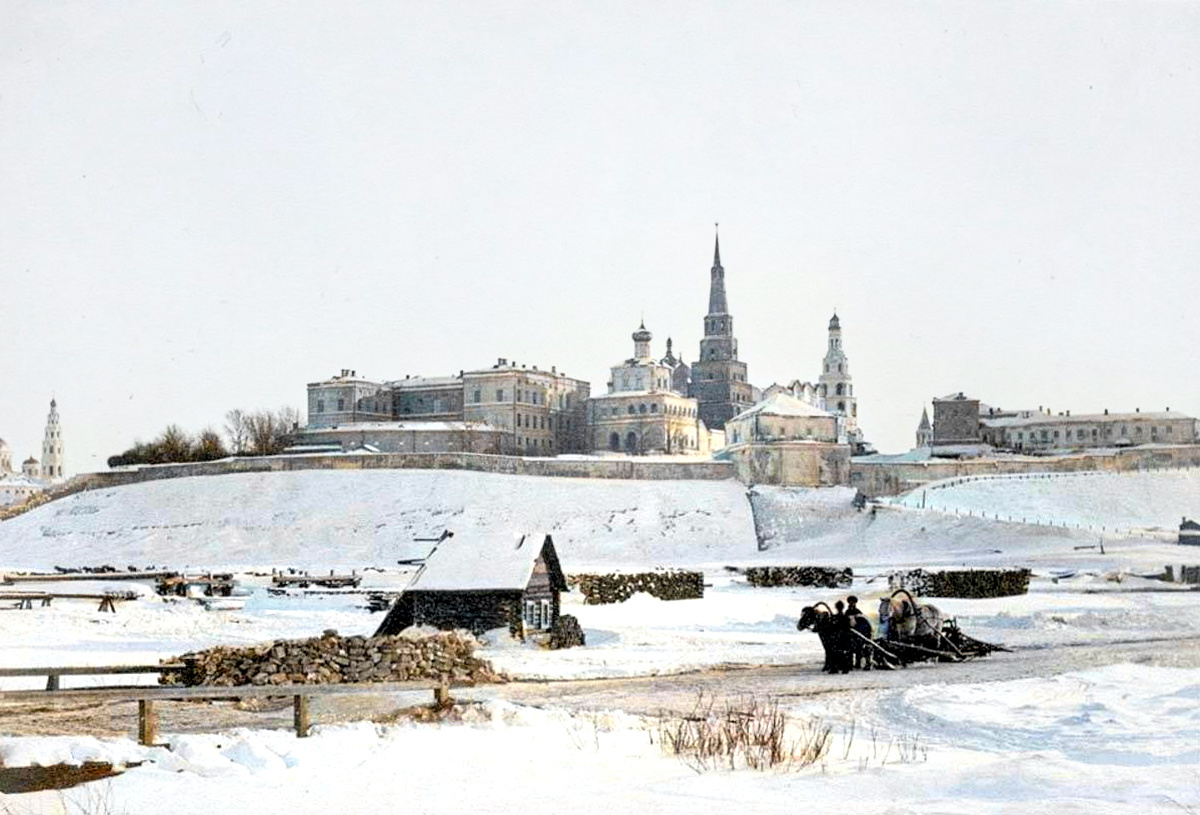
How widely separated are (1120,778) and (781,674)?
10.3 m

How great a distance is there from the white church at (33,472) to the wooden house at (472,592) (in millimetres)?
117249

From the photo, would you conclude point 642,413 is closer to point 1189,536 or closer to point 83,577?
point 1189,536

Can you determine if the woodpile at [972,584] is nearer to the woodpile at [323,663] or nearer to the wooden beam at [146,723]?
the woodpile at [323,663]

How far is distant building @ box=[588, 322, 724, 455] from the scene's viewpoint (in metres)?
108

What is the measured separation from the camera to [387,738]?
12.5 meters

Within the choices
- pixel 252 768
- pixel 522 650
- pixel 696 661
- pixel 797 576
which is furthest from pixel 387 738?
pixel 797 576

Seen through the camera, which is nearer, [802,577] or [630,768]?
[630,768]

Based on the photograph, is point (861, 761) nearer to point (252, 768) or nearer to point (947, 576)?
point (252, 768)

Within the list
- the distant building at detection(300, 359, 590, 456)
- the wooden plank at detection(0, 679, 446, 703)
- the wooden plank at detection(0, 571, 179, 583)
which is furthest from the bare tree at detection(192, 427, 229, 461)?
the wooden plank at detection(0, 679, 446, 703)

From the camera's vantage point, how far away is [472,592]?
25547 mm

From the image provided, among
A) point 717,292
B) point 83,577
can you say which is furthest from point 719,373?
point 83,577

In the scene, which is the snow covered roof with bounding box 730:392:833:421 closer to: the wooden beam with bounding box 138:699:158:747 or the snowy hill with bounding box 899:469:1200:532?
the snowy hill with bounding box 899:469:1200:532

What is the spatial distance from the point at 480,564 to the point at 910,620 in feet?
28.8

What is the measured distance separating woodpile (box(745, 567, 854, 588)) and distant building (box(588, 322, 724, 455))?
55.7 metres
